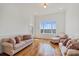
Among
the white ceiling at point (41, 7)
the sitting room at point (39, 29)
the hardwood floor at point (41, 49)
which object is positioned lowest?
the hardwood floor at point (41, 49)

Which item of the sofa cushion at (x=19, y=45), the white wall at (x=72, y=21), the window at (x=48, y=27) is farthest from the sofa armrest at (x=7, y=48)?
the white wall at (x=72, y=21)

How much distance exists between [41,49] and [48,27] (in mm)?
483

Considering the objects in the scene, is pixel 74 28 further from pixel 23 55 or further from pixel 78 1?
pixel 23 55

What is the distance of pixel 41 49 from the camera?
202cm

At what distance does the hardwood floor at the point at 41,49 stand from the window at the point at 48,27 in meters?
0.19

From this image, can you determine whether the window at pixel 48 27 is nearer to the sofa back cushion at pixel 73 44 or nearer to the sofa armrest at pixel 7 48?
the sofa back cushion at pixel 73 44

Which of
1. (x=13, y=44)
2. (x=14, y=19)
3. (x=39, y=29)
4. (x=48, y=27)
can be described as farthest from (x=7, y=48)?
(x=48, y=27)

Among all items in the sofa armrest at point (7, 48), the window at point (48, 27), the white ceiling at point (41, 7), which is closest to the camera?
the white ceiling at point (41, 7)

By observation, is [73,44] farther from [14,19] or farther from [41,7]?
[14,19]

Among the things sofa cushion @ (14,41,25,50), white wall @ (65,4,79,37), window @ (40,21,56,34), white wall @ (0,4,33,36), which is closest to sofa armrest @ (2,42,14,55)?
sofa cushion @ (14,41,25,50)

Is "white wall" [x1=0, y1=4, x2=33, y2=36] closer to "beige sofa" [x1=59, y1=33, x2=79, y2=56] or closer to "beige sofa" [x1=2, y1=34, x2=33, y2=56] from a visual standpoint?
"beige sofa" [x1=2, y1=34, x2=33, y2=56]

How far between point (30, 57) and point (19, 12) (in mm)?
882

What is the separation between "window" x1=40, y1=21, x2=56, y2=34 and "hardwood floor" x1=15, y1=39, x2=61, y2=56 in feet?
0.63

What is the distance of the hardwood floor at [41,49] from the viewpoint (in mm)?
1855
